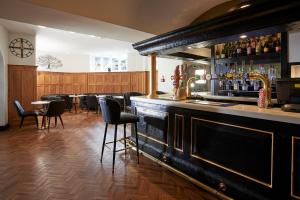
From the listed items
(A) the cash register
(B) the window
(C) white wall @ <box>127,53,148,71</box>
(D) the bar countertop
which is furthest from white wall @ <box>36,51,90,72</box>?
(A) the cash register

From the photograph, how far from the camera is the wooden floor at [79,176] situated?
252cm

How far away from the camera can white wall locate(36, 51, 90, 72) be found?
11764mm

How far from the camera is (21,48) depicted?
23.2 feet

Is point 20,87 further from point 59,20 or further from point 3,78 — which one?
point 59,20

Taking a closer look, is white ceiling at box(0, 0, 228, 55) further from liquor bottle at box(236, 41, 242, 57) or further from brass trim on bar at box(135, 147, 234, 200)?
brass trim on bar at box(135, 147, 234, 200)

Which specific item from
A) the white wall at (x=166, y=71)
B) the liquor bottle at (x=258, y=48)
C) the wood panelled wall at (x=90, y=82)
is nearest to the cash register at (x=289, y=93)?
the liquor bottle at (x=258, y=48)

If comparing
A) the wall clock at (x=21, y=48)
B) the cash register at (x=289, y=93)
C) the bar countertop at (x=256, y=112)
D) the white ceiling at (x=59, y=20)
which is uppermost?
the wall clock at (x=21, y=48)

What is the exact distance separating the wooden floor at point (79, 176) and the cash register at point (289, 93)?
1273mm

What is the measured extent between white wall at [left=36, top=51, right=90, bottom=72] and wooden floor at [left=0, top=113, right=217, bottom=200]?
7809mm

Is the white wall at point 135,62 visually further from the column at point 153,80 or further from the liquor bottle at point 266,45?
the column at point 153,80

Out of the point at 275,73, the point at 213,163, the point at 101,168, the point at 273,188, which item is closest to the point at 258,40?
the point at 275,73

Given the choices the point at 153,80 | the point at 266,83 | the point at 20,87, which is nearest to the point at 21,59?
the point at 20,87

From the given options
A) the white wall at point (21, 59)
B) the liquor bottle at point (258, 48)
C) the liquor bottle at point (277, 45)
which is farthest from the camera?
the white wall at point (21, 59)

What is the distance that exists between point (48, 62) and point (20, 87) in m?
4.58
